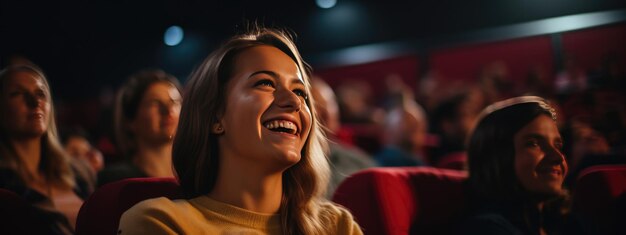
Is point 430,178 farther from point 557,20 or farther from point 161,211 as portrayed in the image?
point 557,20

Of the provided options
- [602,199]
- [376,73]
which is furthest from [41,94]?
[376,73]

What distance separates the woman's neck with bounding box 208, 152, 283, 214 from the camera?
611mm

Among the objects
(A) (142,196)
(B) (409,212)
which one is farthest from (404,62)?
(A) (142,196)

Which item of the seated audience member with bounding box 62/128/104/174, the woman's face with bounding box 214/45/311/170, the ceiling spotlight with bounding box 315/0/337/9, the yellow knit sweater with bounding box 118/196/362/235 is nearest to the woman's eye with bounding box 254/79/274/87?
the woman's face with bounding box 214/45/311/170

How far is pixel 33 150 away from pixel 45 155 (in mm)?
28

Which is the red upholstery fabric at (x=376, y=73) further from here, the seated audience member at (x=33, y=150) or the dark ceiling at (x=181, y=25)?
the seated audience member at (x=33, y=150)

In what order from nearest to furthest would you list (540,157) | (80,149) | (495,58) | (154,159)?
(540,157), (154,159), (80,149), (495,58)

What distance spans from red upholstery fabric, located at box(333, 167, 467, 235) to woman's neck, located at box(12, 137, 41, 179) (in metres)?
0.41

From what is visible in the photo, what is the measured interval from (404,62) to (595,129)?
2.37 metres

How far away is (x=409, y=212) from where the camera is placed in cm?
80

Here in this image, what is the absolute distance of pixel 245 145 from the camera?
0.60m

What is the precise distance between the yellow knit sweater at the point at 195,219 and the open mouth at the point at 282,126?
0.09 m

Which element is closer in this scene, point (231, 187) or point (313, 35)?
point (231, 187)

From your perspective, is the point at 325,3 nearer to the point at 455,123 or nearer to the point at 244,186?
the point at 455,123
